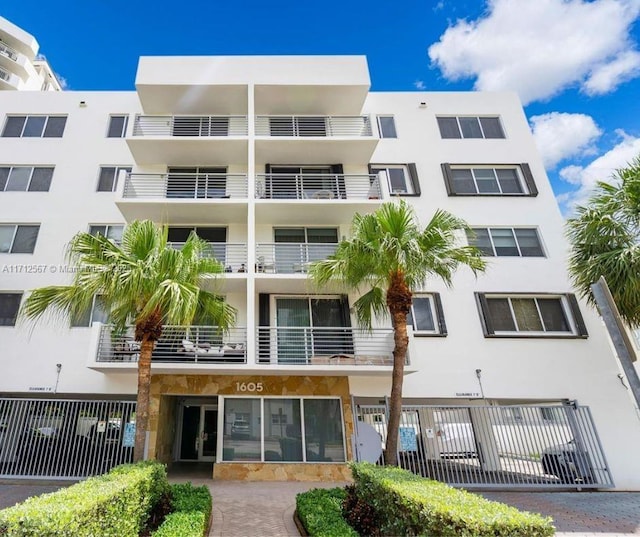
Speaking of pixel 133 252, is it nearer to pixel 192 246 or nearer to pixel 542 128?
pixel 192 246

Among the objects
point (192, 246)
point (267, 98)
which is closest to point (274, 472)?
point (192, 246)

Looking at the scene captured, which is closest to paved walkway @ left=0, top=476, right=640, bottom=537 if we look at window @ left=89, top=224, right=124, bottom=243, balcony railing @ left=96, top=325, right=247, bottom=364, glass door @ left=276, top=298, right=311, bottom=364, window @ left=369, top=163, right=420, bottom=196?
balcony railing @ left=96, top=325, right=247, bottom=364

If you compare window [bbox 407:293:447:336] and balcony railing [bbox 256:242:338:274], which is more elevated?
balcony railing [bbox 256:242:338:274]

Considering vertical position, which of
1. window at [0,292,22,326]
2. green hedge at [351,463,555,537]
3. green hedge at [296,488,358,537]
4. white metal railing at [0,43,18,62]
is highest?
white metal railing at [0,43,18,62]

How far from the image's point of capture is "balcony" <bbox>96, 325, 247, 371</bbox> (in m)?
11.3

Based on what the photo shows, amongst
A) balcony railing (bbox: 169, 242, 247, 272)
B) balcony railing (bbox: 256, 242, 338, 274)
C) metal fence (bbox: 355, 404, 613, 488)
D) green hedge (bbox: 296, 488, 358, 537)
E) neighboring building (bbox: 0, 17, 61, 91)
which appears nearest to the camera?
green hedge (bbox: 296, 488, 358, 537)

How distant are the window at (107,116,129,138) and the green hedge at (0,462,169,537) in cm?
1478

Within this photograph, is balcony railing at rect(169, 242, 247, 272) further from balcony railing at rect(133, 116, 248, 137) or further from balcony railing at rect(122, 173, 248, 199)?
balcony railing at rect(133, 116, 248, 137)

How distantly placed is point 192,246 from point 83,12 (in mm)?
13339

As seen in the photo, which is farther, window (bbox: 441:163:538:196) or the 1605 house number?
window (bbox: 441:163:538:196)

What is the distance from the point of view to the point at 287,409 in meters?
12.2

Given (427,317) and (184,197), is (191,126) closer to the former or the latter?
(184,197)

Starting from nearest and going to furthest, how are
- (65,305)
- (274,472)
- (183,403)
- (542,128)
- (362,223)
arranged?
1. (65,305)
2. (362,223)
3. (274,472)
4. (183,403)
5. (542,128)

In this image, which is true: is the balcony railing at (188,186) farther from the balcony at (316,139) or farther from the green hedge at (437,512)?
the green hedge at (437,512)
